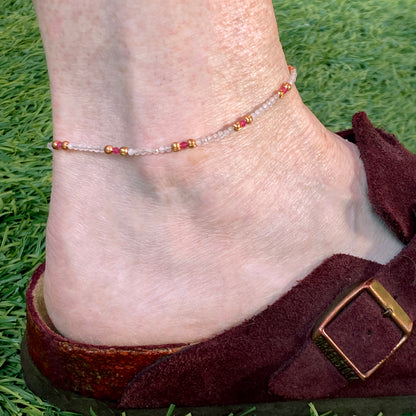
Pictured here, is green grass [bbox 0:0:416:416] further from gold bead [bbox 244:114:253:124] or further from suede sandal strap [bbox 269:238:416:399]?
gold bead [bbox 244:114:253:124]

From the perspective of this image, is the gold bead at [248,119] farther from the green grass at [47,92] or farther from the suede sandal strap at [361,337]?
the green grass at [47,92]

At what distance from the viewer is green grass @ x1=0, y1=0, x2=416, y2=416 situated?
43.9 inches

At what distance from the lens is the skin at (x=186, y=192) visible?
0.69 m

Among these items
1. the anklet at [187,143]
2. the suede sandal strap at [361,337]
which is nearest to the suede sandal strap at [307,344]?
the suede sandal strap at [361,337]

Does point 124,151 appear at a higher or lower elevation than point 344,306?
higher

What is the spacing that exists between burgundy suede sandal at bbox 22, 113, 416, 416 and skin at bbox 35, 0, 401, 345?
30mm

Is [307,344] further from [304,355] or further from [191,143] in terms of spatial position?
[191,143]

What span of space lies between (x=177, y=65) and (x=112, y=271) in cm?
28

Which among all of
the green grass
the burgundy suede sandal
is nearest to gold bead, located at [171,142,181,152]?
the burgundy suede sandal

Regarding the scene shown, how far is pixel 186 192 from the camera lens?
0.74 metres

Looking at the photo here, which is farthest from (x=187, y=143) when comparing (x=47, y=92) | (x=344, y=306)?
(x=47, y=92)

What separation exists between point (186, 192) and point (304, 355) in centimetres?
26

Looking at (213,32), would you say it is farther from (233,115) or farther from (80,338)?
(80,338)

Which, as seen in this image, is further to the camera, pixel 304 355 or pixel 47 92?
pixel 47 92
